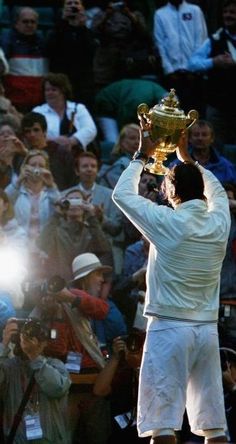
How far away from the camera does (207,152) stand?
15.3 m

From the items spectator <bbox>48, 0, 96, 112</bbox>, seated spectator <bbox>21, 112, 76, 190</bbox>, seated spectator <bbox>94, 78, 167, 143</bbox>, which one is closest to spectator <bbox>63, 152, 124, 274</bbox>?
seated spectator <bbox>21, 112, 76, 190</bbox>

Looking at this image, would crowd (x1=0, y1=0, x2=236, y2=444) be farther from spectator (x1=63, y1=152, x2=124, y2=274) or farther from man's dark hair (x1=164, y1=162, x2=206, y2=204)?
man's dark hair (x1=164, y1=162, x2=206, y2=204)

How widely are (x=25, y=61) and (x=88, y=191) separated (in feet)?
7.25

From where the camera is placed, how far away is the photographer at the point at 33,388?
1238 centimetres

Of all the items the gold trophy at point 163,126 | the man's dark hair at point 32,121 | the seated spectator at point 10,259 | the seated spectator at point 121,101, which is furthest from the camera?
the seated spectator at point 121,101

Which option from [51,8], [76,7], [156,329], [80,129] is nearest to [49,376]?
[156,329]

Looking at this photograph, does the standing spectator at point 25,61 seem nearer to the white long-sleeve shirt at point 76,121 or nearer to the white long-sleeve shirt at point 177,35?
the white long-sleeve shirt at point 76,121

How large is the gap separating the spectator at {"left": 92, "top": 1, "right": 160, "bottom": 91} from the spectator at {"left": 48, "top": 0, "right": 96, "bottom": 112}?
1.36ft

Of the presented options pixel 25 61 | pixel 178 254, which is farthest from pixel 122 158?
pixel 178 254

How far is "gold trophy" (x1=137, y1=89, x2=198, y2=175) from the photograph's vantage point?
10438 mm

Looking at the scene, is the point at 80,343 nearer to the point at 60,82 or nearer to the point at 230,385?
the point at 230,385

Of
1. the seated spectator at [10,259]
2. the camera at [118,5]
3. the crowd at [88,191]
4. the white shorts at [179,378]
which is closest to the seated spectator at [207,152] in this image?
the crowd at [88,191]

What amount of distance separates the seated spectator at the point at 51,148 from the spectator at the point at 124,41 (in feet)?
6.45

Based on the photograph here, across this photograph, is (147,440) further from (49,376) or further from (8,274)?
(8,274)
